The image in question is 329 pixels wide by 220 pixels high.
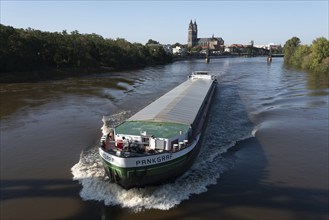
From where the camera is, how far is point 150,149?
17.4 meters

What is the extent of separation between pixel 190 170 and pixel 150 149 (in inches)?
124

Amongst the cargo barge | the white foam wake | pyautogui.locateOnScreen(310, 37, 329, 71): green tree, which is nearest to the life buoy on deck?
the cargo barge

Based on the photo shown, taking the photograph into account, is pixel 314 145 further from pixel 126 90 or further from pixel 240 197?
pixel 126 90

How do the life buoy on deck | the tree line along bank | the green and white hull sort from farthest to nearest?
the tree line along bank → the life buoy on deck → the green and white hull

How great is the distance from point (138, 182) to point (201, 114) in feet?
35.6

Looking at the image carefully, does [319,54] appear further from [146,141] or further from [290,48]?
[146,141]

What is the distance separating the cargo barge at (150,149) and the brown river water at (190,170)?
851mm

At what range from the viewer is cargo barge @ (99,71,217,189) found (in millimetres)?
15766

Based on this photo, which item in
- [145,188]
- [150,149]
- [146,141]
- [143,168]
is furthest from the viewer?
[146,141]

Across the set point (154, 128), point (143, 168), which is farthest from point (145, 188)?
point (154, 128)

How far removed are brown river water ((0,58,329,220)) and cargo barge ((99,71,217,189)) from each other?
0.85m

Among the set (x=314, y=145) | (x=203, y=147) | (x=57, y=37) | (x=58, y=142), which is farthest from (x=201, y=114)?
(x=57, y=37)

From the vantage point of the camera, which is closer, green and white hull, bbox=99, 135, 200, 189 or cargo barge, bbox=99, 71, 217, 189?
green and white hull, bbox=99, 135, 200, 189

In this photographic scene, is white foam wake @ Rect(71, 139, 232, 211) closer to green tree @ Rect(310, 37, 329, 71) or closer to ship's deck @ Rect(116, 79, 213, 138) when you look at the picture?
ship's deck @ Rect(116, 79, 213, 138)
